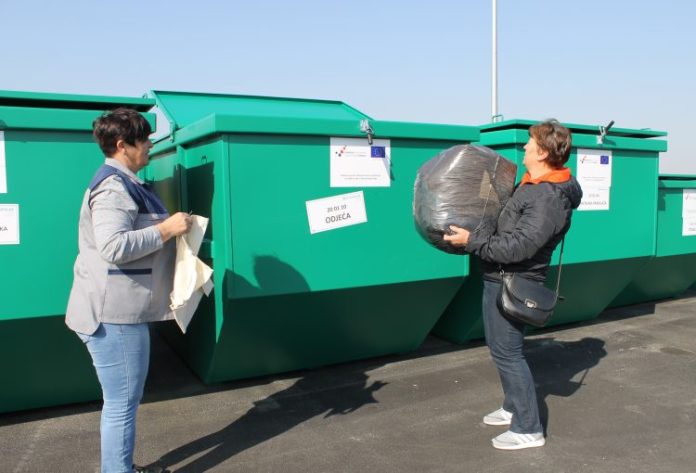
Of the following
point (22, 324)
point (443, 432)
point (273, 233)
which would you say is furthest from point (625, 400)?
point (22, 324)

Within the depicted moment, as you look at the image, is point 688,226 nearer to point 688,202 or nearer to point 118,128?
point 688,202

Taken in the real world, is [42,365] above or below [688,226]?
below

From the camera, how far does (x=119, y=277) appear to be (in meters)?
2.22

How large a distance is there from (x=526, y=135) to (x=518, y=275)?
169 centimetres

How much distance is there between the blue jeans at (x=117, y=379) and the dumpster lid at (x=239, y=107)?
1.70 metres

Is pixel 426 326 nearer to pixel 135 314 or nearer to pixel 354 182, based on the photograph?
pixel 354 182

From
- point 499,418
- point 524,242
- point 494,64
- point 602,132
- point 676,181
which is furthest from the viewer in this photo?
point 494,64

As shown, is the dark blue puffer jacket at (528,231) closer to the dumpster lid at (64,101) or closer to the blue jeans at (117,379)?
the blue jeans at (117,379)

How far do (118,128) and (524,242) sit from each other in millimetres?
1774

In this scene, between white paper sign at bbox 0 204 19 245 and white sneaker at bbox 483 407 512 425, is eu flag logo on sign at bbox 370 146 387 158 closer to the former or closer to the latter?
white sneaker at bbox 483 407 512 425

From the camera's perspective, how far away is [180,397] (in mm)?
3502

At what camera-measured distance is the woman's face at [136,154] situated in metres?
2.32

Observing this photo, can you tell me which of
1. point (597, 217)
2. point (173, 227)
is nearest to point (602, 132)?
point (597, 217)

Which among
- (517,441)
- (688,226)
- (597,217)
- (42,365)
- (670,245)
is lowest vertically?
(517,441)
